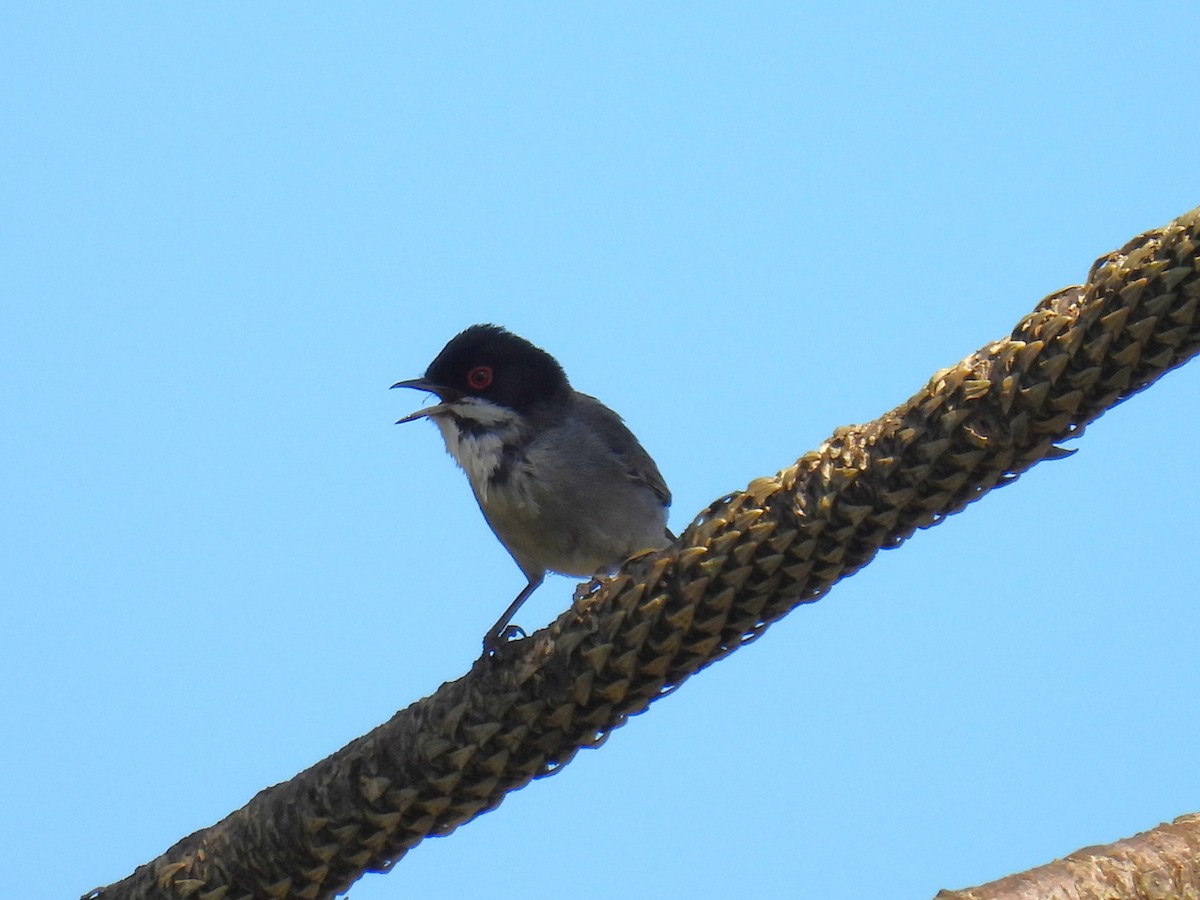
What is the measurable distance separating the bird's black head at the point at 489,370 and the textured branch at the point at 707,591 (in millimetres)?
2494

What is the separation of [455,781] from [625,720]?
496 mm

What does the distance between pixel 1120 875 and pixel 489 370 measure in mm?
3826

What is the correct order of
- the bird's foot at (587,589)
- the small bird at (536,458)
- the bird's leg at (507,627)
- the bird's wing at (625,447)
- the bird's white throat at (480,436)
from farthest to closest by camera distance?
1. the bird's wing at (625,447)
2. the bird's white throat at (480,436)
3. the small bird at (536,458)
4. the bird's leg at (507,627)
5. the bird's foot at (587,589)

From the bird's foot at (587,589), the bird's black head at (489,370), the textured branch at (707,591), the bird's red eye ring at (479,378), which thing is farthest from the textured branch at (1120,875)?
the bird's red eye ring at (479,378)

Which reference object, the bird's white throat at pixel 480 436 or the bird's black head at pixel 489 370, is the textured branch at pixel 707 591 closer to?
the bird's white throat at pixel 480 436

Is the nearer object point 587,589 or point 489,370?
point 587,589

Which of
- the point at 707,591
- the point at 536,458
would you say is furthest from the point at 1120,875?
the point at 536,458

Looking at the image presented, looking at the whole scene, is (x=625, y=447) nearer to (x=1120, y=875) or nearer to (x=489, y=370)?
(x=489, y=370)

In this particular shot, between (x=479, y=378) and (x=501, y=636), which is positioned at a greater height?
(x=479, y=378)

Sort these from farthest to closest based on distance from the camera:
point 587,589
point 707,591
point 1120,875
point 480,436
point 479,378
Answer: point 479,378 < point 480,436 < point 587,589 < point 707,591 < point 1120,875

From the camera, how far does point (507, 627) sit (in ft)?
15.5

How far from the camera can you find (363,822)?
3797 millimetres

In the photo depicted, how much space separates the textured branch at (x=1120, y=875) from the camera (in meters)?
3.14

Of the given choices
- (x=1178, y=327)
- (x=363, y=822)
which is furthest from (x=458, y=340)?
(x=1178, y=327)
